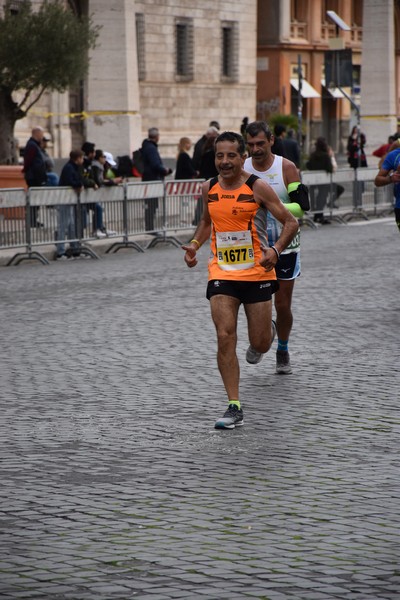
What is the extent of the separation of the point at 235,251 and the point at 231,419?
3.28 feet

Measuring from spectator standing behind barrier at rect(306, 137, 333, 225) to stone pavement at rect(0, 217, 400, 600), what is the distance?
557 inches

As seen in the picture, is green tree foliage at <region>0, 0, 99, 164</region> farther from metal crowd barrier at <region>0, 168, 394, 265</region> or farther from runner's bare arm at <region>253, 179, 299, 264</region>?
runner's bare arm at <region>253, 179, 299, 264</region>

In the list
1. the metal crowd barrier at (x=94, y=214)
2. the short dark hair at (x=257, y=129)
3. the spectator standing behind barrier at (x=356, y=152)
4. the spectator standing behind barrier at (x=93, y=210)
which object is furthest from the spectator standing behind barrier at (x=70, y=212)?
the spectator standing behind barrier at (x=356, y=152)

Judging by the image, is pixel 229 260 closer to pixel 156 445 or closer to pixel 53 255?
pixel 156 445

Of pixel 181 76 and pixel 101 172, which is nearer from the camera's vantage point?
pixel 101 172

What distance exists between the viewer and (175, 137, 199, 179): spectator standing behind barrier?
86.9 ft

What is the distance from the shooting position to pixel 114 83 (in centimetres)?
2989

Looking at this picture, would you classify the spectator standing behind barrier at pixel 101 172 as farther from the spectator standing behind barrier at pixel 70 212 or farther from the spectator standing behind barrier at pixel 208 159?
the spectator standing behind barrier at pixel 208 159

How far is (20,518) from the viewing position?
662 cm

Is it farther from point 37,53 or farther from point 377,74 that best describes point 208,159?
point 377,74

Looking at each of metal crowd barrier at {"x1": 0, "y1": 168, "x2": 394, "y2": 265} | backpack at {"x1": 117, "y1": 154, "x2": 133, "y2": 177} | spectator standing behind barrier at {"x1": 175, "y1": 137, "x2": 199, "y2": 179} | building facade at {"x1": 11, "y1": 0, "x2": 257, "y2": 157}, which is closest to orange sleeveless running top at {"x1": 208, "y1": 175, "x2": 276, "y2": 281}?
metal crowd barrier at {"x1": 0, "y1": 168, "x2": 394, "y2": 265}

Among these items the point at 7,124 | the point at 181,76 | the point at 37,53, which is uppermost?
the point at 37,53

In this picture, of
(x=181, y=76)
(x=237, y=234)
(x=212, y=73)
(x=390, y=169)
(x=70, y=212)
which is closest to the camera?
(x=237, y=234)

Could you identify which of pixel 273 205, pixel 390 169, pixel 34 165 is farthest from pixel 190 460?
pixel 34 165
